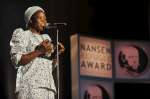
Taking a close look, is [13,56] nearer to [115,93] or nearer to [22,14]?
[22,14]

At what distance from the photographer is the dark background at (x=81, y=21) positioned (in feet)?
7.92

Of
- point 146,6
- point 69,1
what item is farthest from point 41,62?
point 146,6

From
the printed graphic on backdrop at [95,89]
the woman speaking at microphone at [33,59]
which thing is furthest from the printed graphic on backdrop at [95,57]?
the woman speaking at microphone at [33,59]

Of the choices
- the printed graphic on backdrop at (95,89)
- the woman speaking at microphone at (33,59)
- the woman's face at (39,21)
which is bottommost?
the printed graphic on backdrop at (95,89)

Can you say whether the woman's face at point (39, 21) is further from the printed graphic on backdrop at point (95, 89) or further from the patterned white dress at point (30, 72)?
the printed graphic on backdrop at point (95, 89)

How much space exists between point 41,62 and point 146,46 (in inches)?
26.0

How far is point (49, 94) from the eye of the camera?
242cm

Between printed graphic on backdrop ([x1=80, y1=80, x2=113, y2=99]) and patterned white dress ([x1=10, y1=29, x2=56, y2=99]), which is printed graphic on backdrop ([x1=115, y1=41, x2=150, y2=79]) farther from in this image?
patterned white dress ([x1=10, y1=29, x2=56, y2=99])

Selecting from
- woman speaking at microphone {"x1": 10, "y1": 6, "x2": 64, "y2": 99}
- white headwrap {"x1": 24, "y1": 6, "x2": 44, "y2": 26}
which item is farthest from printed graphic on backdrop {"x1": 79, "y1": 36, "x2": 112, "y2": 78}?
white headwrap {"x1": 24, "y1": 6, "x2": 44, "y2": 26}

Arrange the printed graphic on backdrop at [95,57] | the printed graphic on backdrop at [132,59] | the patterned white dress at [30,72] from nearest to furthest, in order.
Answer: the patterned white dress at [30,72], the printed graphic on backdrop at [95,57], the printed graphic on backdrop at [132,59]

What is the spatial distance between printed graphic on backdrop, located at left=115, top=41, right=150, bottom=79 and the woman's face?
1.48 feet

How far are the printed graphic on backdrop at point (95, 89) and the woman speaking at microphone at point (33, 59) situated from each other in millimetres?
164

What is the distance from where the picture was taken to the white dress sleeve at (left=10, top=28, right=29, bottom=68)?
241cm

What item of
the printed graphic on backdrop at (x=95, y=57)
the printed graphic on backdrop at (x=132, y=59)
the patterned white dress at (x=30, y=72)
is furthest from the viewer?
the printed graphic on backdrop at (x=132, y=59)
